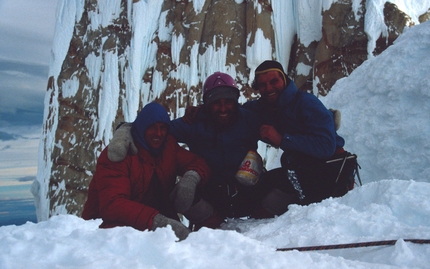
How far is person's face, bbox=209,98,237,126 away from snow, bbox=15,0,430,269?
0.86 m

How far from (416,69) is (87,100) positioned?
1003cm

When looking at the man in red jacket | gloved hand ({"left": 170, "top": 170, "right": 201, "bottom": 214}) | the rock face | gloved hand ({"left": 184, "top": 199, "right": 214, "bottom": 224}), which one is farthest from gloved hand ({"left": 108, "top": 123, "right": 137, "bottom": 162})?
the rock face

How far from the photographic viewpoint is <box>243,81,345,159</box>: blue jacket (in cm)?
241

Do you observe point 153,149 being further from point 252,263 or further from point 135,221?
point 252,263

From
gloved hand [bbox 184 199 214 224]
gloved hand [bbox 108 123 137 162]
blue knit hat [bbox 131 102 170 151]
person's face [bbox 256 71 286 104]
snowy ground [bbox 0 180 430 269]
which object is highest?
person's face [bbox 256 71 286 104]

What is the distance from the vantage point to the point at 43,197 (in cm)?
1104

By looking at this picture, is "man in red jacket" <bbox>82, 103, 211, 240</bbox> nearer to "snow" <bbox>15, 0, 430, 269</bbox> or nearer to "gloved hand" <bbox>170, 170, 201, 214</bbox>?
"gloved hand" <bbox>170, 170, 201, 214</bbox>

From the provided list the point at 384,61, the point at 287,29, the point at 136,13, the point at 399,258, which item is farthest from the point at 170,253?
the point at 136,13

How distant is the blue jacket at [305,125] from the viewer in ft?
7.90

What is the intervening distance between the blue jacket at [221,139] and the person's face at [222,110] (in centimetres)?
9

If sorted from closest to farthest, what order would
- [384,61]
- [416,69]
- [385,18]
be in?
[416,69], [384,61], [385,18]

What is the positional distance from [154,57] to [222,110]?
8.40 metres

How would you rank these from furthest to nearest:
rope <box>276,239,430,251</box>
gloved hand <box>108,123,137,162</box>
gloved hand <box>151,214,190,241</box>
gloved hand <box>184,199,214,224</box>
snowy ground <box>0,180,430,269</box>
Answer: gloved hand <box>184,199,214,224</box>, gloved hand <box>108,123,137,162</box>, gloved hand <box>151,214,190,241</box>, rope <box>276,239,430,251</box>, snowy ground <box>0,180,430,269</box>

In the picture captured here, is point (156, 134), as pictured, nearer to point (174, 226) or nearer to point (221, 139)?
point (221, 139)
